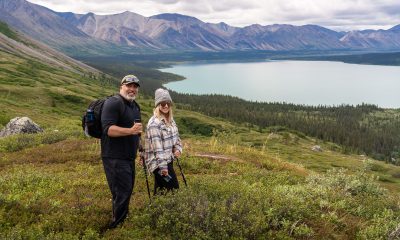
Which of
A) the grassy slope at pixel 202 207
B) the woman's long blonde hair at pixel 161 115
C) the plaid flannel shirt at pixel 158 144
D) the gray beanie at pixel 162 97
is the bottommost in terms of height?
the grassy slope at pixel 202 207

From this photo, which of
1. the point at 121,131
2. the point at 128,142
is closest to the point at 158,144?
the point at 128,142

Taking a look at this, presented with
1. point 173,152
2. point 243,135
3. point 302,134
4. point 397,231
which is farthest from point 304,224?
point 302,134

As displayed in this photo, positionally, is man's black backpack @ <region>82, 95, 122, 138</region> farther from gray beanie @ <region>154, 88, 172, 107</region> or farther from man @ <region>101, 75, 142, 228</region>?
gray beanie @ <region>154, 88, 172, 107</region>

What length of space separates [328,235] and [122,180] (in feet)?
19.1

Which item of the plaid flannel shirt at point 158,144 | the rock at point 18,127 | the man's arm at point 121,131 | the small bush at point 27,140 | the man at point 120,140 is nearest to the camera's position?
the man's arm at point 121,131

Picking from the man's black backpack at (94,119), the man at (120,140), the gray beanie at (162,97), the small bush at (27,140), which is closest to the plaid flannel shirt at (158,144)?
the gray beanie at (162,97)

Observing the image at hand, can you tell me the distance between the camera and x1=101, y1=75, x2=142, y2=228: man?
947 centimetres

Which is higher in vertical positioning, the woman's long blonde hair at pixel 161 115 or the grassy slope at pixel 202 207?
the woman's long blonde hair at pixel 161 115

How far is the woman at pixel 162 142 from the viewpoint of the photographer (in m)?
10.8

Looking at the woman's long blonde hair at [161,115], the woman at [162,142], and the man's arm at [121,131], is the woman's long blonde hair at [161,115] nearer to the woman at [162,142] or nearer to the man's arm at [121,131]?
the woman at [162,142]

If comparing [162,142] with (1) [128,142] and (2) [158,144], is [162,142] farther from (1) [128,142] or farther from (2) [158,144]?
(1) [128,142]

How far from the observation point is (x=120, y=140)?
9.83 m

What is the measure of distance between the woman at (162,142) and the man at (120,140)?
2.21ft

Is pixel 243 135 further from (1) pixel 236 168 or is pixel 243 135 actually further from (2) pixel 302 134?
(1) pixel 236 168
